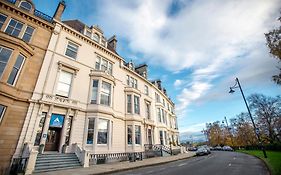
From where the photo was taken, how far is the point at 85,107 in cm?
1673

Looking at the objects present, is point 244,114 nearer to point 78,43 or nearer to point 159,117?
point 159,117

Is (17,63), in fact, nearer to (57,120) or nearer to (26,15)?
(26,15)

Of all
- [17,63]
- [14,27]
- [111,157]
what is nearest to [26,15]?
[14,27]

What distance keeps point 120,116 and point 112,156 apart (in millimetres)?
5366

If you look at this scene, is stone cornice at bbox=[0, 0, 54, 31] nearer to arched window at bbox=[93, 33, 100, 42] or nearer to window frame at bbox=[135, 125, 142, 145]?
arched window at bbox=[93, 33, 100, 42]

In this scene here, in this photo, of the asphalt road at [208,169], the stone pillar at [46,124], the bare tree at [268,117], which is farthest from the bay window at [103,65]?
the bare tree at [268,117]

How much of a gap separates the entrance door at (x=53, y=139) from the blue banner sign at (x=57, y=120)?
0.66 meters

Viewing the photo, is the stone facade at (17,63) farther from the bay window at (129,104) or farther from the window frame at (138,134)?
the window frame at (138,134)

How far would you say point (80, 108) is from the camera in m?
16.0

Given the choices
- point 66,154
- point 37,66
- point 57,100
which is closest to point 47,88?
point 57,100

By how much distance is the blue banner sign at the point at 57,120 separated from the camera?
46.1 ft

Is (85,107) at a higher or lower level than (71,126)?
higher

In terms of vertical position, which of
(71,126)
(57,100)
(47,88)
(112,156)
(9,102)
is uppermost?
(47,88)

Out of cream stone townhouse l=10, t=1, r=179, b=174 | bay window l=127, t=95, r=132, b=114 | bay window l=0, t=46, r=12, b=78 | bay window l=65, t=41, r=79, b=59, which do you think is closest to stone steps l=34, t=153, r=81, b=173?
cream stone townhouse l=10, t=1, r=179, b=174
